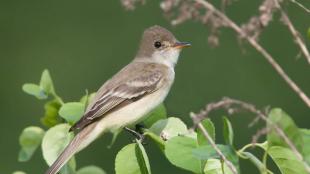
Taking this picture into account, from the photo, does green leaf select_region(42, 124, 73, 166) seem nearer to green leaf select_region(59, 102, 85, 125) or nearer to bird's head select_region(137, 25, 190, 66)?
green leaf select_region(59, 102, 85, 125)

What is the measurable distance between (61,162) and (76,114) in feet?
0.61

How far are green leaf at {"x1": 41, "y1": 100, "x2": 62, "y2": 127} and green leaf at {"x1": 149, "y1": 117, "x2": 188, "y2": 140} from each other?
0.41m

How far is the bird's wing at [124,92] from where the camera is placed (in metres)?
4.03

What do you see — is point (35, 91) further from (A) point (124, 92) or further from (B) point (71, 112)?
(A) point (124, 92)

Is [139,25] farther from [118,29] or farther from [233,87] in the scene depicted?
[233,87]

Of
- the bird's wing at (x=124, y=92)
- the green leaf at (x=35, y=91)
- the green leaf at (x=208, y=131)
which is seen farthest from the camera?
the bird's wing at (x=124, y=92)

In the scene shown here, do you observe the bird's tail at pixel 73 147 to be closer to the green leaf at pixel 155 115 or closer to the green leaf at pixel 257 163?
the green leaf at pixel 155 115

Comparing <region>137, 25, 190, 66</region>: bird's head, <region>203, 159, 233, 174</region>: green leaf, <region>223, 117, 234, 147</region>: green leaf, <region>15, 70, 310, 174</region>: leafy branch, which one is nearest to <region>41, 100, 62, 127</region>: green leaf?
<region>15, 70, 310, 174</region>: leafy branch

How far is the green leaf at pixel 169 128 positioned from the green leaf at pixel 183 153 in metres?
0.38

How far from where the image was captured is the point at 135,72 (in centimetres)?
450

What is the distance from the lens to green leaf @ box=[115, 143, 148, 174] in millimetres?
2645

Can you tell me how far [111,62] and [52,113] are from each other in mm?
6246

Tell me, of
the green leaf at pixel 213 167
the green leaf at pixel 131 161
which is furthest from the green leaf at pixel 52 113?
the green leaf at pixel 213 167

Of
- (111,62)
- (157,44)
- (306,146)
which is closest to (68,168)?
(306,146)
